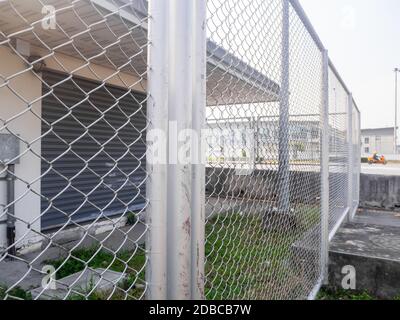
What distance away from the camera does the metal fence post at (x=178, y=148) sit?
1.00 meters

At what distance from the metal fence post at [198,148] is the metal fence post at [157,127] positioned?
0.12 metres

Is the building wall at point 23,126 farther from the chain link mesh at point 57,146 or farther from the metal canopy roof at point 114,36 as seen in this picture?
the metal canopy roof at point 114,36

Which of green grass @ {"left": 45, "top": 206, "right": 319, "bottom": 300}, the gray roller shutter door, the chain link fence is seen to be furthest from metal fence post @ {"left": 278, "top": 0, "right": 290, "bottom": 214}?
the gray roller shutter door

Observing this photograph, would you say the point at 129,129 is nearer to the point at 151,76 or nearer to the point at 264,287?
the point at 264,287

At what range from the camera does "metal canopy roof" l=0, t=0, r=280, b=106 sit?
108cm

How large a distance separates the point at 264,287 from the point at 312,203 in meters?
1.29

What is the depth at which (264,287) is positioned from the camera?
222 cm

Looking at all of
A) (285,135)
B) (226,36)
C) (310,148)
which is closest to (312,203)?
(310,148)

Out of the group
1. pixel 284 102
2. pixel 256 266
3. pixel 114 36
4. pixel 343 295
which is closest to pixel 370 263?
pixel 343 295

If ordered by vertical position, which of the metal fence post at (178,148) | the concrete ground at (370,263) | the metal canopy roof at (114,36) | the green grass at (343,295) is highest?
the metal canopy roof at (114,36)

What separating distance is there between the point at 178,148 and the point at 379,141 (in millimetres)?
43469

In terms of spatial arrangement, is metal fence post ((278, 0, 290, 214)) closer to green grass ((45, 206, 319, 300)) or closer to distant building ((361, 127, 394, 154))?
green grass ((45, 206, 319, 300))

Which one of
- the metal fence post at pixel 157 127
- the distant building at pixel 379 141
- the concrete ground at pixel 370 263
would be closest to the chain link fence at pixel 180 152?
the metal fence post at pixel 157 127

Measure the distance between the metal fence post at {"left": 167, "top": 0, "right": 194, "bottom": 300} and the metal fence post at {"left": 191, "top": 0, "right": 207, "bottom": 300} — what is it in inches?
1.5
